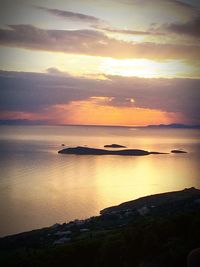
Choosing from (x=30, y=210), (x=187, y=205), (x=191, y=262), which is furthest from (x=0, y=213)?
(x=191, y=262)

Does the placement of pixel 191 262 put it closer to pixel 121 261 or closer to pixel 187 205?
pixel 121 261

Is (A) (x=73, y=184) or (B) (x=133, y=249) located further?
(A) (x=73, y=184)

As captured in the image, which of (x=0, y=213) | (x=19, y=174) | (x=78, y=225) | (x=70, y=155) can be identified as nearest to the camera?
(x=78, y=225)

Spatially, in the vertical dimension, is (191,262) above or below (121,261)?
above

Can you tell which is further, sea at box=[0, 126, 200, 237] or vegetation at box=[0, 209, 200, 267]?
sea at box=[0, 126, 200, 237]

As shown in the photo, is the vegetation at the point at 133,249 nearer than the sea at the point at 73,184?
Yes

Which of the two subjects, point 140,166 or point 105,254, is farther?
point 140,166

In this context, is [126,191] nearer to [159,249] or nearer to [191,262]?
[159,249]

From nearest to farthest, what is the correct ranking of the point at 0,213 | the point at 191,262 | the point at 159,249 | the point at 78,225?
the point at 191,262 → the point at 159,249 → the point at 78,225 → the point at 0,213

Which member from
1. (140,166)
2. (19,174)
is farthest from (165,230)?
(140,166)
